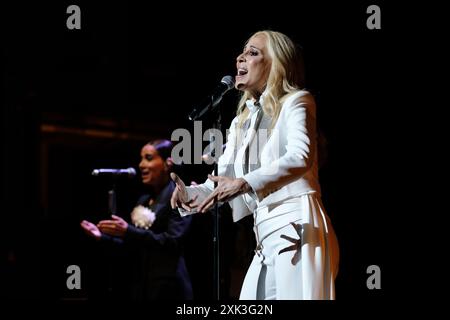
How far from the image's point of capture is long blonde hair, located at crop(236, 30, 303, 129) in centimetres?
245

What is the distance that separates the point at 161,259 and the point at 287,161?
2.42 m

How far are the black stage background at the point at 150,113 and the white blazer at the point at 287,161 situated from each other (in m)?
1.31

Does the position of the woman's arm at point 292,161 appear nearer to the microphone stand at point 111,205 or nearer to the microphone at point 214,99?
the microphone at point 214,99

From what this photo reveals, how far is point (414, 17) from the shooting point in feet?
13.8

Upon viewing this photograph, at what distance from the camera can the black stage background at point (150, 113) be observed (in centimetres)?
448

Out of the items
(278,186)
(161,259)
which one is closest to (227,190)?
(278,186)

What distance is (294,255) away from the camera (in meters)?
2.21

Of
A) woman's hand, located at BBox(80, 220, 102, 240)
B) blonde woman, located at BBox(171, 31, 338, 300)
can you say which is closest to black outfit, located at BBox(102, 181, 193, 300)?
woman's hand, located at BBox(80, 220, 102, 240)

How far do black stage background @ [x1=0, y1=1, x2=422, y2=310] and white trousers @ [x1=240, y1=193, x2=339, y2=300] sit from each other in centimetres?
131

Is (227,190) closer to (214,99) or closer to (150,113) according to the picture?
(214,99)

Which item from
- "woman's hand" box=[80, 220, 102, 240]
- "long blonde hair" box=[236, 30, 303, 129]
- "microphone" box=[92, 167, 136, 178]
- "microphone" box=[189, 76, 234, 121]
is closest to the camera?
"long blonde hair" box=[236, 30, 303, 129]

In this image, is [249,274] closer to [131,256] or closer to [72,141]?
[131,256]

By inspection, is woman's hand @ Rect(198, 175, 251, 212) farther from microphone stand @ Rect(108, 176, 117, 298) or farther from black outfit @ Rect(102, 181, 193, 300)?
microphone stand @ Rect(108, 176, 117, 298)

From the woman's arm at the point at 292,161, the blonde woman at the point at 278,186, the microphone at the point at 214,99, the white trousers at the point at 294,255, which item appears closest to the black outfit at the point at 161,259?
the microphone at the point at 214,99
